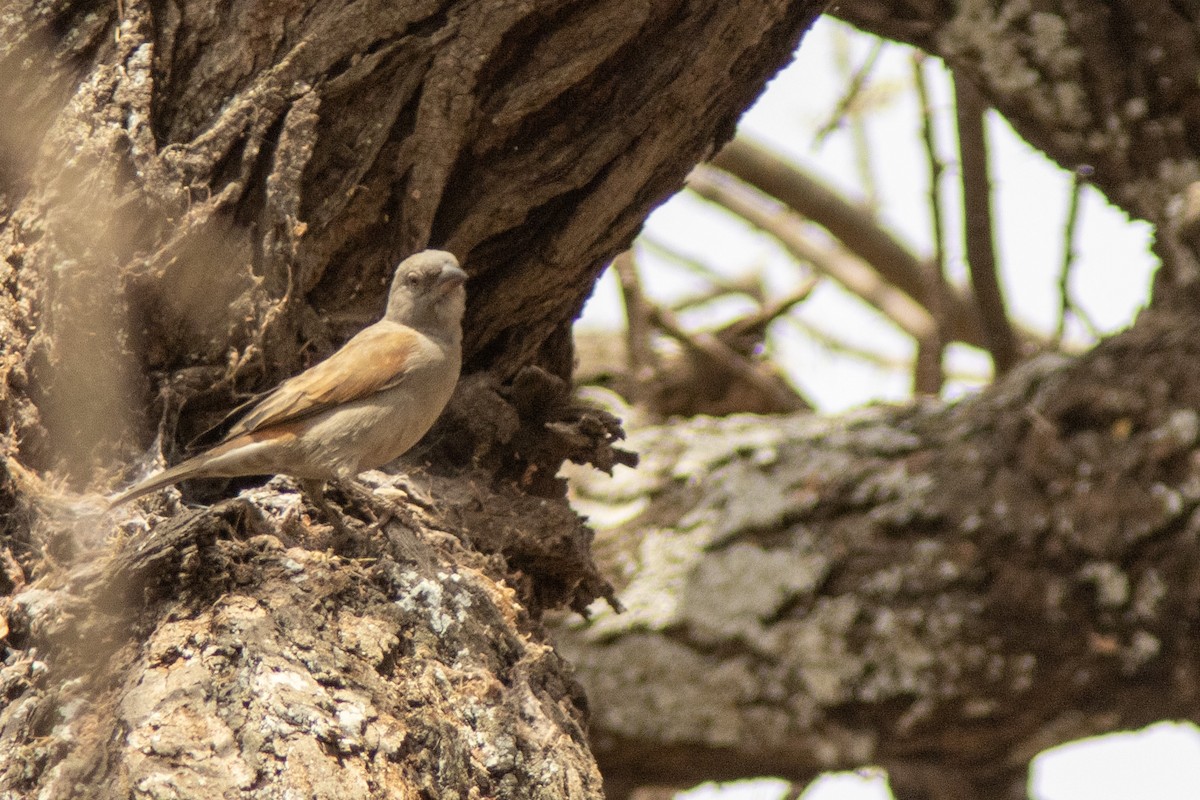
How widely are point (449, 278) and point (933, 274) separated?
3.32 meters

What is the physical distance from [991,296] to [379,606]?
3.35m

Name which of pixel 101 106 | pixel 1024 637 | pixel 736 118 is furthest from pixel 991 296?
pixel 101 106

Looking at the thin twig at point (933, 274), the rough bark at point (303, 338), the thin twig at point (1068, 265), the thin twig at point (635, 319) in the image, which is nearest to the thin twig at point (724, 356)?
the thin twig at point (635, 319)

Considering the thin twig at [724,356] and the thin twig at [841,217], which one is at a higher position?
the thin twig at [841,217]

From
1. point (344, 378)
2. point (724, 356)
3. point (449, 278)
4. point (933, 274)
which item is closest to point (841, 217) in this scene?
point (933, 274)

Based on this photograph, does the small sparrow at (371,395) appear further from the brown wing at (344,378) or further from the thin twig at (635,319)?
the thin twig at (635,319)

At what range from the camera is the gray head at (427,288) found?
3293 mm

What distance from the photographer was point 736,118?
11.3ft

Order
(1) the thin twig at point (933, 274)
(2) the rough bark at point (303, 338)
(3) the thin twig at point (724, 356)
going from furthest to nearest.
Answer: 1. (3) the thin twig at point (724, 356)
2. (1) the thin twig at point (933, 274)
3. (2) the rough bark at point (303, 338)

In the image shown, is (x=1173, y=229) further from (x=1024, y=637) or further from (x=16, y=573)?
(x=16, y=573)

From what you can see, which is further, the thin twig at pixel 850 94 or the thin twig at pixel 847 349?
the thin twig at pixel 847 349

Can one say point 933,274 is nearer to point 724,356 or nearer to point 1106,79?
point 724,356

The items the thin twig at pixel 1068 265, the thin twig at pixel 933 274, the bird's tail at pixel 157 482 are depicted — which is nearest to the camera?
the bird's tail at pixel 157 482

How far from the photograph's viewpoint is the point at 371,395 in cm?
349
